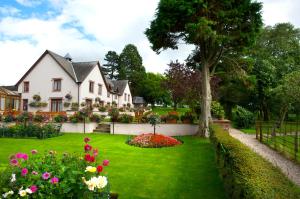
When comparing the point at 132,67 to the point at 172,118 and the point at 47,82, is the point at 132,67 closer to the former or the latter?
the point at 47,82

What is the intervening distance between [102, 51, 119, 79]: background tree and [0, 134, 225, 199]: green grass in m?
68.0

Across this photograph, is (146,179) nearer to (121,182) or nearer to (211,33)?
(121,182)

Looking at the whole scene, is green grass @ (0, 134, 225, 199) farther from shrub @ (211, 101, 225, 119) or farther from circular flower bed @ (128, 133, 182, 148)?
shrub @ (211, 101, 225, 119)

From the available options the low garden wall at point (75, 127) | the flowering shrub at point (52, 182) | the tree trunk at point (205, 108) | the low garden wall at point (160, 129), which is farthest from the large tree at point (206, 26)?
the flowering shrub at point (52, 182)

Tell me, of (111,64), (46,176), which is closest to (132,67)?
(111,64)

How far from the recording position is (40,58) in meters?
35.4

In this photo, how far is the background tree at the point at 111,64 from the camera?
81500 mm

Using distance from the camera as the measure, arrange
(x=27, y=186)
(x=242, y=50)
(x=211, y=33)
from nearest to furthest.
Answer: (x=27, y=186)
(x=211, y=33)
(x=242, y=50)

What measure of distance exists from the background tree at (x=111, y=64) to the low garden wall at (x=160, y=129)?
5932cm

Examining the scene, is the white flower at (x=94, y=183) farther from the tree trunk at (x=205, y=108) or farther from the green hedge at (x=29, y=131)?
the green hedge at (x=29, y=131)

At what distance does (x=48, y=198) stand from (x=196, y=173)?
618cm

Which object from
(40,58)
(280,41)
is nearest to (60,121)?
(40,58)

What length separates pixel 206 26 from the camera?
15.9m

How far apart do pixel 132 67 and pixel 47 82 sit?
136 feet
